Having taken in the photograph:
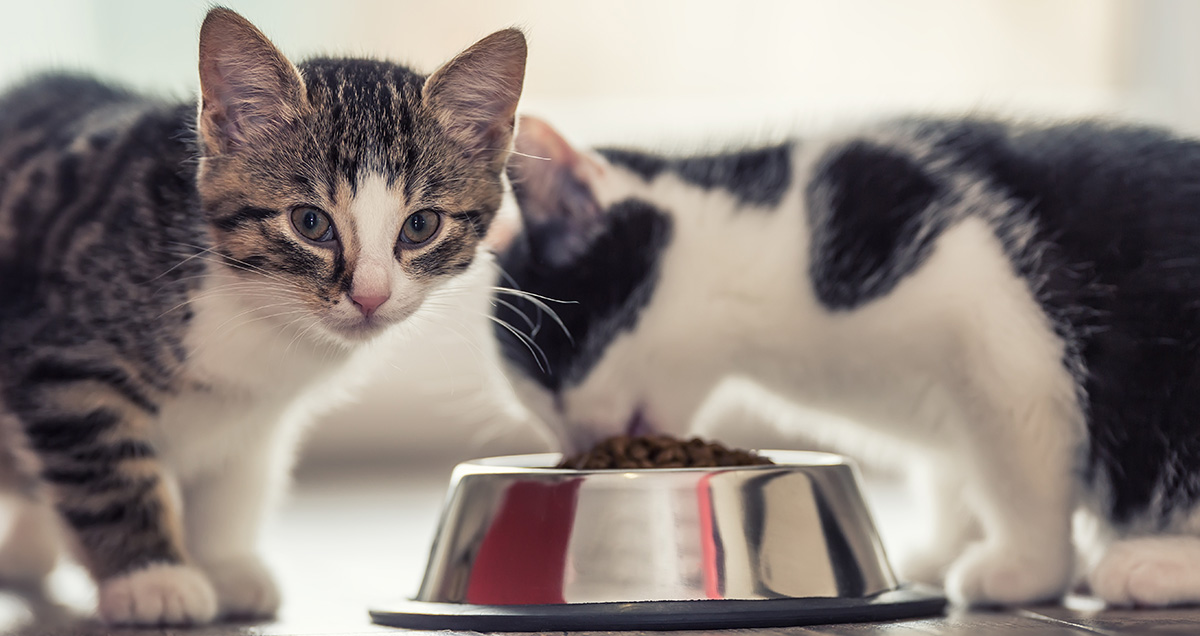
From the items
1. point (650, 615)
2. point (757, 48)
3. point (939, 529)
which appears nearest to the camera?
point (650, 615)

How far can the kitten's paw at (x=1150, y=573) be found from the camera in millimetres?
1182

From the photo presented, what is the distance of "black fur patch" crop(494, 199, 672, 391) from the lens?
1.49 meters

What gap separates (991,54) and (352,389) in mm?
2221

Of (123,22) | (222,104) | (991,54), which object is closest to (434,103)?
(222,104)

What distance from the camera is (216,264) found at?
126cm

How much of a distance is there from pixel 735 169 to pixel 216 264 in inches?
27.4

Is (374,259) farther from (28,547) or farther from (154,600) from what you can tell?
(28,547)

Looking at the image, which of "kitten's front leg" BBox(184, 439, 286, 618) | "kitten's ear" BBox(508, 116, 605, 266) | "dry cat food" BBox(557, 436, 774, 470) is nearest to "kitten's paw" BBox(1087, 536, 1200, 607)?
"dry cat food" BBox(557, 436, 774, 470)

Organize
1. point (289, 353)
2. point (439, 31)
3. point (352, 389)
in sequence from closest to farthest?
point (289, 353) → point (352, 389) → point (439, 31)

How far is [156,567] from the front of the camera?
125 cm

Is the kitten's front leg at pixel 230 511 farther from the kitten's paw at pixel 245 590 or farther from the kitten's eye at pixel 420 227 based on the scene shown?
the kitten's eye at pixel 420 227

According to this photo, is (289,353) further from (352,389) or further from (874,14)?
(874,14)

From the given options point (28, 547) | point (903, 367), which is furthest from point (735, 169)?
point (28, 547)

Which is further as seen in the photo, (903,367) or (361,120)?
(903,367)
